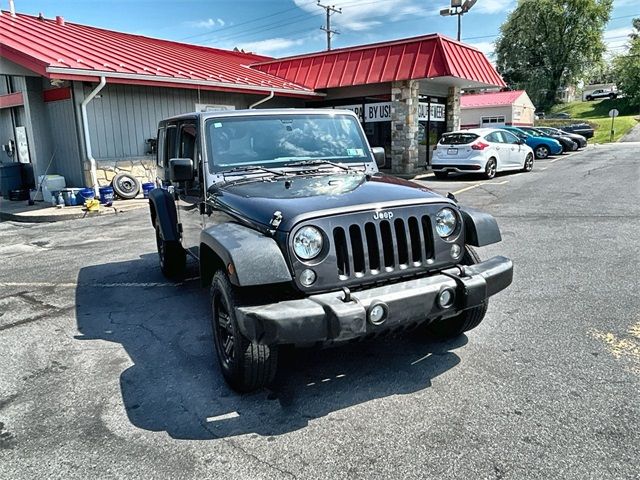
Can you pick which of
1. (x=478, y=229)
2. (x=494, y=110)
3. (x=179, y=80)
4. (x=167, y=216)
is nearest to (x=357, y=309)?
(x=478, y=229)

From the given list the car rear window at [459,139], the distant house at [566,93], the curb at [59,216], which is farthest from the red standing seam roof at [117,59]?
the distant house at [566,93]

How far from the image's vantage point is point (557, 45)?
60.5 metres

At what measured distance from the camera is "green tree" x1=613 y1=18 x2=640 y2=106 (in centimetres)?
5747

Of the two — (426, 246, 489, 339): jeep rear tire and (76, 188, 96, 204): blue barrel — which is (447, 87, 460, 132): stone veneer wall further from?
(426, 246, 489, 339): jeep rear tire

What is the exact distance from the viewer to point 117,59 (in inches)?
516

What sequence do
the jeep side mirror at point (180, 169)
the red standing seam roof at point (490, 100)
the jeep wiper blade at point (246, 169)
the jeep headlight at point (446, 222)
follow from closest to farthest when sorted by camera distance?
the jeep headlight at point (446, 222)
the jeep side mirror at point (180, 169)
the jeep wiper blade at point (246, 169)
the red standing seam roof at point (490, 100)

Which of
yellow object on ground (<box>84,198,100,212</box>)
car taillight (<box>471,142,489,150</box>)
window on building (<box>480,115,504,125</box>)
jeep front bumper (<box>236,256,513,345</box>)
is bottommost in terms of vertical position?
yellow object on ground (<box>84,198,100,212</box>)

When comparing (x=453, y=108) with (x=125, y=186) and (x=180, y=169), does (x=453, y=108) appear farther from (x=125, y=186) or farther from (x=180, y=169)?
(x=180, y=169)

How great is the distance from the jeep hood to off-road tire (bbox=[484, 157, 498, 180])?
12.5m

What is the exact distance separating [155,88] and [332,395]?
41.7 feet

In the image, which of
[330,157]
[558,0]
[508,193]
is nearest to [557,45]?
[558,0]

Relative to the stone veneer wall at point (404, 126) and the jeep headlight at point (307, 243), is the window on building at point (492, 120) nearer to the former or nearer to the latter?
the stone veneer wall at point (404, 126)

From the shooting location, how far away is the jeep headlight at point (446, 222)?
3350 mm

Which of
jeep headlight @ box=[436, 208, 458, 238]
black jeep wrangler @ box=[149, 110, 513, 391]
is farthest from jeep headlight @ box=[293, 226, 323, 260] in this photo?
jeep headlight @ box=[436, 208, 458, 238]
